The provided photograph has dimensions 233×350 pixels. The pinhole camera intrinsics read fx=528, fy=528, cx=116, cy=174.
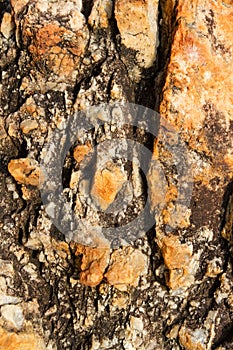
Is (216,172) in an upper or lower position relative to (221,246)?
upper

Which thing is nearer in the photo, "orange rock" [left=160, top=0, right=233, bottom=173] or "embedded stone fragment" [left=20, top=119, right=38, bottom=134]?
"orange rock" [left=160, top=0, right=233, bottom=173]

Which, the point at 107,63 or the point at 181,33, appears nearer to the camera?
the point at 181,33

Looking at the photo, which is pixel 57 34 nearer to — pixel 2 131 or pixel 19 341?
pixel 2 131

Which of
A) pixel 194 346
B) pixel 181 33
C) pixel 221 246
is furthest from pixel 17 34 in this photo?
pixel 194 346

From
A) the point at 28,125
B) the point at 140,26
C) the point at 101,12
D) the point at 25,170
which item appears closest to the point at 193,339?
the point at 25,170

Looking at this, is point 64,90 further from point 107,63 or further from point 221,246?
point 221,246

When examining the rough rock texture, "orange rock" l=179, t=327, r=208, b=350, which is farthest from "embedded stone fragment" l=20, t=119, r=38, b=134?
"orange rock" l=179, t=327, r=208, b=350

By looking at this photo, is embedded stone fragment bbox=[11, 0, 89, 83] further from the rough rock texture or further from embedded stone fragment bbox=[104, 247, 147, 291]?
embedded stone fragment bbox=[104, 247, 147, 291]
